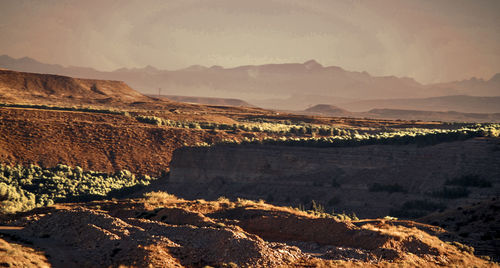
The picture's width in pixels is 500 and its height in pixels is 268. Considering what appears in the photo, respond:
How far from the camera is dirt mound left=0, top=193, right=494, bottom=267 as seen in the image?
18.6 m

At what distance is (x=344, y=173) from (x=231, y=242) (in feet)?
82.6

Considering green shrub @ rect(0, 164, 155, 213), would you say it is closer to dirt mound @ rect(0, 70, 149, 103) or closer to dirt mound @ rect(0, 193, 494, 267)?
dirt mound @ rect(0, 193, 494, 267)

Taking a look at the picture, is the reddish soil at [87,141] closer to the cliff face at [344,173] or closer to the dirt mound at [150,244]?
the cliff face at [344,173]

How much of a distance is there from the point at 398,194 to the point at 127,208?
17018 mm

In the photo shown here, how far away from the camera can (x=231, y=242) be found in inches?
767

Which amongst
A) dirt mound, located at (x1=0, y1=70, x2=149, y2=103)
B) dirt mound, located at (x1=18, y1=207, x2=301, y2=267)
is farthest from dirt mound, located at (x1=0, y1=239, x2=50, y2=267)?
dirt mound, located at (x1=0, y1=70, x2=149, y2=103)

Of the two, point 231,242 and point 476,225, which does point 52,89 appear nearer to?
point 476,225

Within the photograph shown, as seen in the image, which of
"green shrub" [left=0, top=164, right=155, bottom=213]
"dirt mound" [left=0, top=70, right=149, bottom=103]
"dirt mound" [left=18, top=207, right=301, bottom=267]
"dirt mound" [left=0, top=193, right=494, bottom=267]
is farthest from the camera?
"dirt mound" [left=0, top=70, right=149, bottom=103]

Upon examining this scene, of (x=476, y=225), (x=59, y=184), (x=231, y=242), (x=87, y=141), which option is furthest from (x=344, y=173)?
(x=87, y=141)

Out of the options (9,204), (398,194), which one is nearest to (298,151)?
(398,194)

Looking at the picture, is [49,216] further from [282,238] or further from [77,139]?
[77,139]

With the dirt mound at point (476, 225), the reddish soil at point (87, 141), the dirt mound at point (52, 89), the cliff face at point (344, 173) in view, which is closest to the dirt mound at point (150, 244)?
the dirt mound at point (476, 225)

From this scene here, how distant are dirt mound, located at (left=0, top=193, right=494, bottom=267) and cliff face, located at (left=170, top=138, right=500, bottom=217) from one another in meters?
10.5

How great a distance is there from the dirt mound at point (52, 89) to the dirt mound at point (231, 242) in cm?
9238
